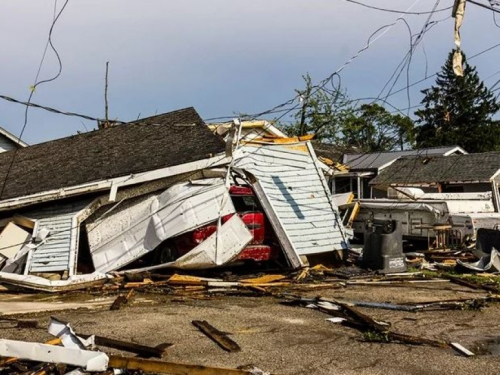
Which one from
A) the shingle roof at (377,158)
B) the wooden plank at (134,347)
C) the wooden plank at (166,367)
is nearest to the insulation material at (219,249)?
the wooden plank at (134,347)

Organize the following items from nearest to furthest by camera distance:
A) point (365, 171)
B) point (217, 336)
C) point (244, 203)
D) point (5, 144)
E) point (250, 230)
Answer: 1. point (217, 336)
2. point (250, 230)
3. point (244, 203)
4. point (5, 144)
5. point (365, 171)

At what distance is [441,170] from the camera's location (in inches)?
1371

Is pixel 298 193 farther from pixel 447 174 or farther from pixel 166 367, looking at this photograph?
pixel 447 174

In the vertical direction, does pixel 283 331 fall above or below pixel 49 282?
below

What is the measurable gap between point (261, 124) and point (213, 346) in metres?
11.1

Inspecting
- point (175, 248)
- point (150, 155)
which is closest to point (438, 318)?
point (175, 248)

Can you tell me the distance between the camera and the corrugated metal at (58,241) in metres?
13.0

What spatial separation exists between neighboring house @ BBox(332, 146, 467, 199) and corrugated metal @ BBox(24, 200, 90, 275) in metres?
25.0

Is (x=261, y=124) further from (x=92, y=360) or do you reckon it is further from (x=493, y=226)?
(x=92, y=360)

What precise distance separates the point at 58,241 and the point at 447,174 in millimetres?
26227

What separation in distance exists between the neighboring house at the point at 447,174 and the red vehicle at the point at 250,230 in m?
18.3

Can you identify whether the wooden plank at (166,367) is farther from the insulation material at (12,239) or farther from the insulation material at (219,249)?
the insulation material at (12,239)

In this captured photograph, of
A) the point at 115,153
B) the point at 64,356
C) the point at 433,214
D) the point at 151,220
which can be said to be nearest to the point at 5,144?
the point at 115,153

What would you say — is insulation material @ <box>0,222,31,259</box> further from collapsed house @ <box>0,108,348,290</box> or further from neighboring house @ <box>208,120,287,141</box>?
neighboring house @ <box>208,120,287,141</box>
